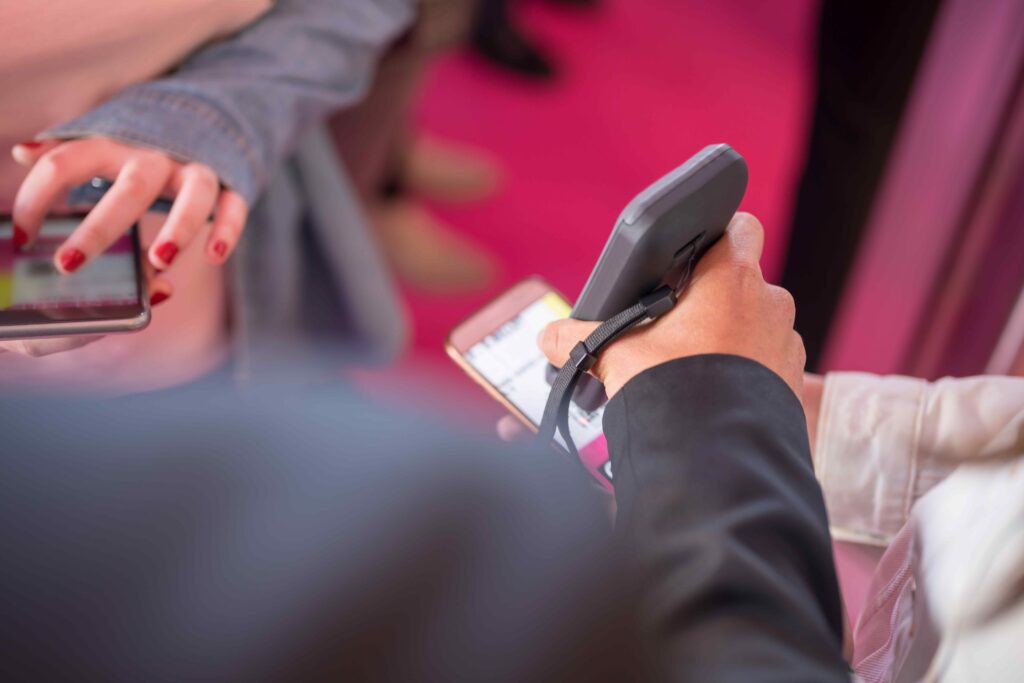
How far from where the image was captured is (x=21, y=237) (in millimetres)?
602

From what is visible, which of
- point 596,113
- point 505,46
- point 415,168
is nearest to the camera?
point 415,168

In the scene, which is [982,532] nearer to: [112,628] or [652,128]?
[112,628]

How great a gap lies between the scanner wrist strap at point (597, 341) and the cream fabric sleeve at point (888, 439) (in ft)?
0.67

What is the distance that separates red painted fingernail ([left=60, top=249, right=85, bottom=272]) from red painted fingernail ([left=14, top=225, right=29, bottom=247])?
0.05 metres

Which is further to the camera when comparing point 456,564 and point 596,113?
point 596,113

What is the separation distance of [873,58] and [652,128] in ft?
2.38

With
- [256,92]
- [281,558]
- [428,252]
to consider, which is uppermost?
[256,92]

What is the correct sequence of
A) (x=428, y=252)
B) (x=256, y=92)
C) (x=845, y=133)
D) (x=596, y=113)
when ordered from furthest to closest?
(x=596, y=113)
(x=428, y=252)
(x=845, y=133)
(x=256, y=92)

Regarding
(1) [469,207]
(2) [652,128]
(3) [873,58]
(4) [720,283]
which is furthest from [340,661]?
(2) [652,128]

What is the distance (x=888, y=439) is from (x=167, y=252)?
19.4 inches

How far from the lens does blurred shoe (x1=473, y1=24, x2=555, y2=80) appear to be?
1907 millimetres

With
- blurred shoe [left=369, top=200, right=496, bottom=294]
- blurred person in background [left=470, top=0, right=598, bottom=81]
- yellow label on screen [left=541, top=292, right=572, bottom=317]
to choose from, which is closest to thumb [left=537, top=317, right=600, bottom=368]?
yellow label on screen [left=541, top=292, right=572, bottom=317]

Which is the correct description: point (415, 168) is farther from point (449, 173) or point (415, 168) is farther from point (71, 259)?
point (71, 259)

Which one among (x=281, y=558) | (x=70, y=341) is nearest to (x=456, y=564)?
(x=281, y=558)
